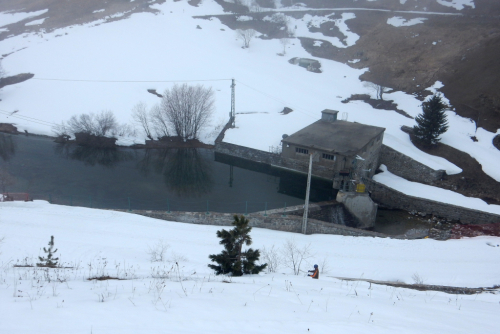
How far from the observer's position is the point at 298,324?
5.43 meters

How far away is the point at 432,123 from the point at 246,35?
34.7 m

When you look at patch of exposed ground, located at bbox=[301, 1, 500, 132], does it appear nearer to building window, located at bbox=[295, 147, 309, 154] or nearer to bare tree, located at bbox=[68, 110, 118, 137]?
building window, located at bbox=[295, 147, 309, 154]

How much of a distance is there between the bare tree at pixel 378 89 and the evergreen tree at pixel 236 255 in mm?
32222

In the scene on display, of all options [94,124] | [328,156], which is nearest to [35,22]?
[94,124]

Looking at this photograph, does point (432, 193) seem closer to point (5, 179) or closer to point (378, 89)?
point (378, 89)

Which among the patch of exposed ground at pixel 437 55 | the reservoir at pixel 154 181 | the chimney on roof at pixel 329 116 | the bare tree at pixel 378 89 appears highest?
the patch of exposed ground at pixel 437 55

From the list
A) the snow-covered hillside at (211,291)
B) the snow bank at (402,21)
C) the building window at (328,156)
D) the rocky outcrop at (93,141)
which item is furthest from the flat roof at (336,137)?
the snow bank at (402,21)

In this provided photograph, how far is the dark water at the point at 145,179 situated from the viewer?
21.8 m

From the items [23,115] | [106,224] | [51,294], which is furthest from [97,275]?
[23,115]

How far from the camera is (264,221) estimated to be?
1808 centimetres

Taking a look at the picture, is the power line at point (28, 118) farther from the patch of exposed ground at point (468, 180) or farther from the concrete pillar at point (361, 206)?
the patch of exposed ground at point (468, 180)

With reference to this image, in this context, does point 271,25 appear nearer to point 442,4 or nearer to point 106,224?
point 442,4

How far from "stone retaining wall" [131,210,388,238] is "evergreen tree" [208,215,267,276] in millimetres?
8997

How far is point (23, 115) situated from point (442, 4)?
59884mm
